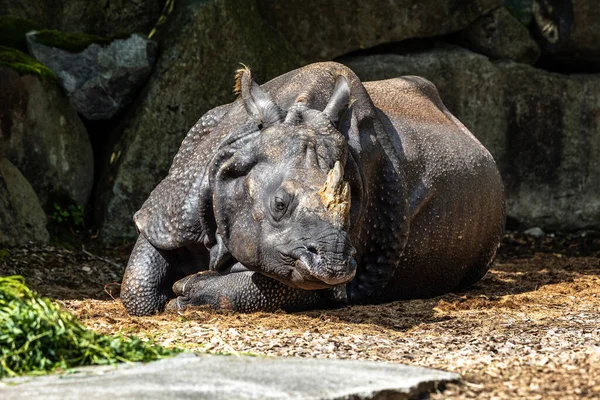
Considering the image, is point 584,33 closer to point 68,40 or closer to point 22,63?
point 68,40

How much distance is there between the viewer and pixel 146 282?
6.95 metres

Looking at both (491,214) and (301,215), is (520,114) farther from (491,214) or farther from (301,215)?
(301,215)

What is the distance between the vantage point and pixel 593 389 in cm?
454

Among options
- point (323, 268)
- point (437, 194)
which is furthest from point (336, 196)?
point (437, 194)

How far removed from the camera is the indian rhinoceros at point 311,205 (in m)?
6.17

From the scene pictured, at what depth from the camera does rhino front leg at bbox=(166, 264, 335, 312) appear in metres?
6.65

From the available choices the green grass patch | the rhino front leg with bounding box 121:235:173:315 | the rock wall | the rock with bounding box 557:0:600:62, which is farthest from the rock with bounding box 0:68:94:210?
the rock with bounding box 557:0:600:62

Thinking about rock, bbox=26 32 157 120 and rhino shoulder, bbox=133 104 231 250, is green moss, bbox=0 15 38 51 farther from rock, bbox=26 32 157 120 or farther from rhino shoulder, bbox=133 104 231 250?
rhino shoulder, bbox=133 104 231 250

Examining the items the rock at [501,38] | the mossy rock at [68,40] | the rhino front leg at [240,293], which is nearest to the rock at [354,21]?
the rock at [501,38]

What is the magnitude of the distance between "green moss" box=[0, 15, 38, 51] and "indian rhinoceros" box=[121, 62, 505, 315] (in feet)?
10.0

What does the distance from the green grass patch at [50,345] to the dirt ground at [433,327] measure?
2.61ft

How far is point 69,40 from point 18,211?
1711mm

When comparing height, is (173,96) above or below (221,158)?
above

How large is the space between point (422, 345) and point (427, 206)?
7.56ft
